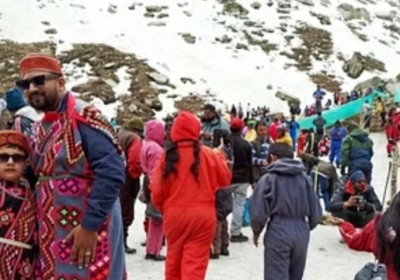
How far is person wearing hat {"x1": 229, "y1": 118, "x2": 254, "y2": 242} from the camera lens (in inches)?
357

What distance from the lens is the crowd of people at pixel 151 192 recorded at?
3.74m

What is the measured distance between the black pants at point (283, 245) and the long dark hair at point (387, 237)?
2.71m

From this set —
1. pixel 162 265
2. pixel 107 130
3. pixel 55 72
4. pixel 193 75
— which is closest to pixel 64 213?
pixel 107 130

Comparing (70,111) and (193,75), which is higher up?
(70,111)

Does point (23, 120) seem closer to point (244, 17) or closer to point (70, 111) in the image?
point (70, 111)

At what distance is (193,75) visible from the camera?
115 ft

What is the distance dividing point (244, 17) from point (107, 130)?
41364mm

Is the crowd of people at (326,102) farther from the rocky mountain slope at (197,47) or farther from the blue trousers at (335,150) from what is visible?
the blue trousers at (335,150)

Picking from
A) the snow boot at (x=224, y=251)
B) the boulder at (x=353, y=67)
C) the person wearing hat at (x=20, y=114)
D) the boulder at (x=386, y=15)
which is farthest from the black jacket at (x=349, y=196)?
the boulder at (x=386, y=15)

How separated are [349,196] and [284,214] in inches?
107

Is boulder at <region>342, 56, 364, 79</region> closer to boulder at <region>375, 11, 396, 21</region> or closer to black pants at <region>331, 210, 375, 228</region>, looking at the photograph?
boulder at <region>375, 11, 396, 21</region>

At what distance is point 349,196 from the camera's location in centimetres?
852

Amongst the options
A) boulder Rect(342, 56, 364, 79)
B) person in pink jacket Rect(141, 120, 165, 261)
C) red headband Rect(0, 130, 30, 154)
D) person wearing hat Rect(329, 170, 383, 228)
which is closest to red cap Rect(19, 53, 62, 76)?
red headband Rect(0, 130, 30, 154)

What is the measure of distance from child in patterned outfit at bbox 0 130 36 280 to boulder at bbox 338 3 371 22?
148 feet
